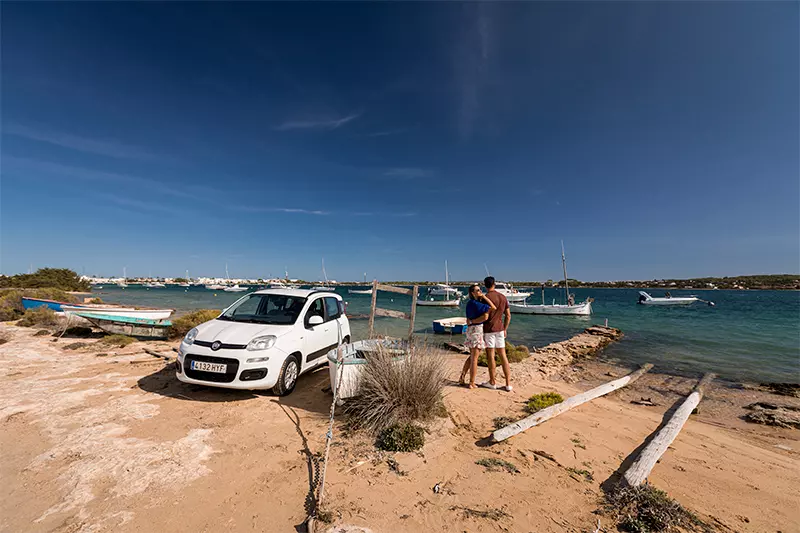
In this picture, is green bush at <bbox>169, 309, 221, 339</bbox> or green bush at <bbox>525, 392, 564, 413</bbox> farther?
green bush at <bbox>169, 309, 221, 339</bbox>

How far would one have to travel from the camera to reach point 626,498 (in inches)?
128

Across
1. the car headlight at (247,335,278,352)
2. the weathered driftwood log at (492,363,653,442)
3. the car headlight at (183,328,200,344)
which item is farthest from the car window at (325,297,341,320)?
the weathered driftwood log at (492,363,653,442)

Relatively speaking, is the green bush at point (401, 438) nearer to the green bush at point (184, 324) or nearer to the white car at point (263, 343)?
the white car at point (263, 343)

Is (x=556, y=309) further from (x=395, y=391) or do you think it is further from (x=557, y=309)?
(x=395, y=391)

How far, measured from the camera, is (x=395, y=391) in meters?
4.86

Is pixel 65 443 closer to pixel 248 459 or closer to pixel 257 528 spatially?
pixel 248 459

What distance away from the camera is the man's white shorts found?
6895 mm

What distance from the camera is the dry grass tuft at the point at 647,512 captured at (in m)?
2.84

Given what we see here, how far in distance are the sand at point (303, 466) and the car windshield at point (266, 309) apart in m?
1.44

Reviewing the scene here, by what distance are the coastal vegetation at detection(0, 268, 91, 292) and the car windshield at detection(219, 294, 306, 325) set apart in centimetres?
3921

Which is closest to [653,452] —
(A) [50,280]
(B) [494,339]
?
(B) [494,339]

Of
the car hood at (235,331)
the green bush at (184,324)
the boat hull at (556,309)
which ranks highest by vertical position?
the car hood at (235,331)

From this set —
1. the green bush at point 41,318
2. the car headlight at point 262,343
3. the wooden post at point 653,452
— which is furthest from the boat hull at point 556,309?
the green bush at point 41,318

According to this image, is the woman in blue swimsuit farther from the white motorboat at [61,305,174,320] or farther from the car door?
the white motorboat at [61,305,174,320]
